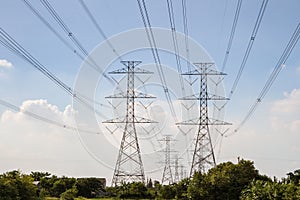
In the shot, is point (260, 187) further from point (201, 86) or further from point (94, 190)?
point (94, 190)

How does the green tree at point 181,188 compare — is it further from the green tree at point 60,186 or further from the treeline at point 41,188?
the green tree at point 60,186

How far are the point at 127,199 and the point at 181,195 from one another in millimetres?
19224

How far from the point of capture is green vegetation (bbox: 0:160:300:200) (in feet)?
133

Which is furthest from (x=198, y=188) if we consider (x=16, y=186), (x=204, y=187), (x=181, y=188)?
(x=16, y=186)

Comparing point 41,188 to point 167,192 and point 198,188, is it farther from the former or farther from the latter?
point 198,188

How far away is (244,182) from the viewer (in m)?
60.1

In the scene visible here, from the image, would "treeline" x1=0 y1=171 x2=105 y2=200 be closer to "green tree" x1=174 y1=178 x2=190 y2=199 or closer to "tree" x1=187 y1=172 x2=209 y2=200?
"green tree" x1=174 y1=178 x2=190 y2=199

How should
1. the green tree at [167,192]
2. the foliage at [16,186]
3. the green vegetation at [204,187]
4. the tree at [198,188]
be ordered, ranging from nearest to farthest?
1. the foliage at [16,186]
2. the green vegetation at [204,187]
3. the tree at [198,188]
4. the green tree at [167,192]

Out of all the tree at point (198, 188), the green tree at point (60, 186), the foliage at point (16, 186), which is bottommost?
the foliage at point (16, 186)

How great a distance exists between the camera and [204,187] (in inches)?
2440

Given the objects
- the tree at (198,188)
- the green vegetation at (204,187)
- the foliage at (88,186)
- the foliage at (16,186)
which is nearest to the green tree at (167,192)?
the green vegetation at (204,187)

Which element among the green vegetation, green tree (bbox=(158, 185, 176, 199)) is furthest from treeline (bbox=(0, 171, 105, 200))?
green tree (bbox=(158, 185, 176, 199))

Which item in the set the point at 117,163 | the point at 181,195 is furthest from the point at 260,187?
the point at 181,195

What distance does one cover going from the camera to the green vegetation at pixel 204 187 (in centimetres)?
4042
